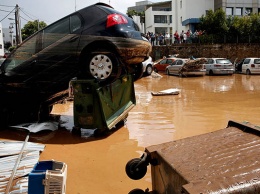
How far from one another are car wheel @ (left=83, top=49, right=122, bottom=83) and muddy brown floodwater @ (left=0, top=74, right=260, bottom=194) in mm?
1227

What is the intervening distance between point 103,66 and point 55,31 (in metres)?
1.30

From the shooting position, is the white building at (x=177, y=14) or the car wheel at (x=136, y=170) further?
the white building at (x=177, y=14)

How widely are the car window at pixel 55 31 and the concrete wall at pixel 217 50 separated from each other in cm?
2621

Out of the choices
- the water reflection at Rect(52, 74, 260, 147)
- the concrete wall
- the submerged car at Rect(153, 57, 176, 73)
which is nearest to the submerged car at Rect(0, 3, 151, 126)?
the water reflection at Rect(52, 74, 260, 147)

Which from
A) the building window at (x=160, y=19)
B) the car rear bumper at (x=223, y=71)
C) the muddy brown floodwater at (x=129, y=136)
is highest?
the building window at (x=160, y=19)

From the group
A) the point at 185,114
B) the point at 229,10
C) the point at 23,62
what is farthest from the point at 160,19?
the point at 23,62

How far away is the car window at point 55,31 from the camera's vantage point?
20.2ft

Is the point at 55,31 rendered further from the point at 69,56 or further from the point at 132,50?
the point at 132,50

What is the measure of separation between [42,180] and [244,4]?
141 ft

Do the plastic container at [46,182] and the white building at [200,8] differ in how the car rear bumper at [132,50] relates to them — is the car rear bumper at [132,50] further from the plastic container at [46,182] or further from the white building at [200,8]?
the white building at [200,8]

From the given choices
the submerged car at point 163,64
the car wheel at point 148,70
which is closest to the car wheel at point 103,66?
the car wheel at point 148,70

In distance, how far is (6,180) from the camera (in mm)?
3617

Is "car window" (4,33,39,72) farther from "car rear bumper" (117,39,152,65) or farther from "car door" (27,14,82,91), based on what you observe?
"car rear bumper" (117,39,152,65)

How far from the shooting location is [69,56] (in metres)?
6.12
